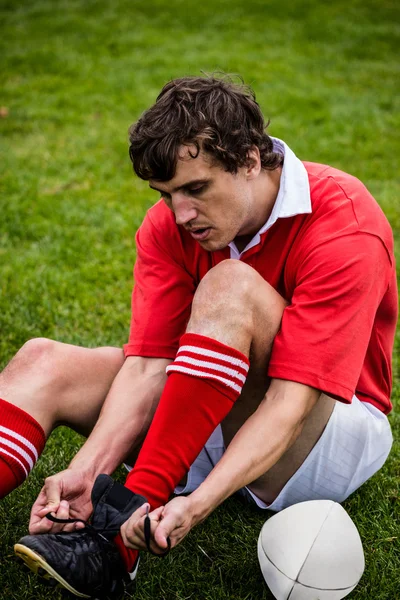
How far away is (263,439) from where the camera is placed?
1.92 m

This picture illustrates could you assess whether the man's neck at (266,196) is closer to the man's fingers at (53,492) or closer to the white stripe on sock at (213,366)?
the white stripe on sock at (213,366)

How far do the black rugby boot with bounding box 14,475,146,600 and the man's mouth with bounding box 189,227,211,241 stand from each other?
785 millimetres

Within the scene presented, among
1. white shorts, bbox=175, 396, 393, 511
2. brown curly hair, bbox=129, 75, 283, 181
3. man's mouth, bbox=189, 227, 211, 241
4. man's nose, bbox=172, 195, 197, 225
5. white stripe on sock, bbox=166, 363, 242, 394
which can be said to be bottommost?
white shorts, bbox=175, 396, 393, 511

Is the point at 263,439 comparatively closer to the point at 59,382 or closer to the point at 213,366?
the point at 213,366

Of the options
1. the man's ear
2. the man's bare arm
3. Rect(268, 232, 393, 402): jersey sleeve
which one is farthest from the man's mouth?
the man's bare arm

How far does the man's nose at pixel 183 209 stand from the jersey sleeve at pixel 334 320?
16.4 inches

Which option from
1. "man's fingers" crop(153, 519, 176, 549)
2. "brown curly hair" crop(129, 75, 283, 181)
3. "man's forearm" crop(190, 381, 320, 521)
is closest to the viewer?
"man's fingers" crop(153, 519, 176, 549)

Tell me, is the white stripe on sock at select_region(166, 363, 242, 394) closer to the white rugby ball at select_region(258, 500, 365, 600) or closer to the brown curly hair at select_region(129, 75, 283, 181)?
the white rugby ball at select_region(258, 500, 365, 600)

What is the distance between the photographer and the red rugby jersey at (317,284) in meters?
1.96

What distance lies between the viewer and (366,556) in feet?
7.43

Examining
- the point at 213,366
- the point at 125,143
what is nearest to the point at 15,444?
the point at 213,366

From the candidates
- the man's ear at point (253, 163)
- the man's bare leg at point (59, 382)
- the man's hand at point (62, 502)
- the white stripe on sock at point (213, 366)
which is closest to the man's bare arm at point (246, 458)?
the white stripe on sock at point (213, 366)

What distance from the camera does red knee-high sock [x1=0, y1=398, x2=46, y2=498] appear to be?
6.70 ft

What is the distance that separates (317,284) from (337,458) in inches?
23.5
